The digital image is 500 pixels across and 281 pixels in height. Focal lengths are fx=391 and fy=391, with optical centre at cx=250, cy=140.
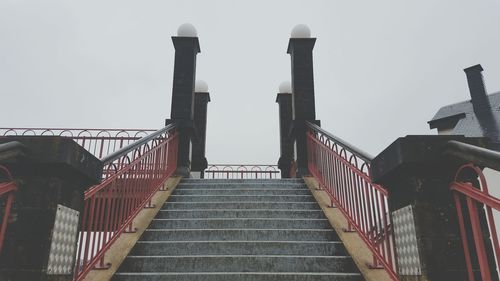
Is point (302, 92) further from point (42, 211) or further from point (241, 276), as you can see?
point (42, 211)

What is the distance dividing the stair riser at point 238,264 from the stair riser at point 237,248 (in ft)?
0.90

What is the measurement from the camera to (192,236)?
194 inches

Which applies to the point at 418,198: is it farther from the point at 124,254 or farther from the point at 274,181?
the point at 274,181

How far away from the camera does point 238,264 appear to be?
421cm

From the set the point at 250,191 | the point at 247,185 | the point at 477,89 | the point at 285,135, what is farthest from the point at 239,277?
the point at 477,89

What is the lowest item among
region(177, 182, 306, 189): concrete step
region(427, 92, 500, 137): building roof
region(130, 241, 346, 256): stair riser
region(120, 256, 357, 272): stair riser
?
region(120, 256, 357, 272): stair riser

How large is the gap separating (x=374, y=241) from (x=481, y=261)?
1527 millimetres

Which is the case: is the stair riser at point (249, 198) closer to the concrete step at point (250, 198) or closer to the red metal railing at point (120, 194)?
the concrete step at point (250, 198)

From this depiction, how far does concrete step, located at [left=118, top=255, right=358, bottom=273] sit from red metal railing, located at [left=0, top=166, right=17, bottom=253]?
5.34 ft

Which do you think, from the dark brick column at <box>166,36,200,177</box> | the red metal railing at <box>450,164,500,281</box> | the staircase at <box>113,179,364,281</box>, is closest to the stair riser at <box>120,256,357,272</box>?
the staircase at <box>113,179,364,281</box>

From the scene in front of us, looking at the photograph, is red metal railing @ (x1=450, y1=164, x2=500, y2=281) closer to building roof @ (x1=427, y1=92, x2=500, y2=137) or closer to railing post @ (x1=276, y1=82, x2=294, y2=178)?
railing post @ (x1=276, y1=82, x2=294, y2=178)

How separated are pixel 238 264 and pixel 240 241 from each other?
1.50 feet

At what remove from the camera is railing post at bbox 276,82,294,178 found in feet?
37.4

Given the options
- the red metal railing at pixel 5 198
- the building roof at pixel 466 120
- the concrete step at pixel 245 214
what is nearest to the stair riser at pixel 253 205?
the concrete step at pixel 245 214
